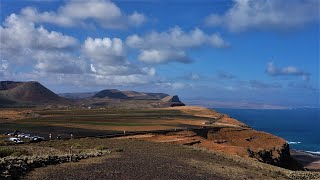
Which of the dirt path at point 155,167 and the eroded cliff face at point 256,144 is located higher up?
the dirt path at point 155,167

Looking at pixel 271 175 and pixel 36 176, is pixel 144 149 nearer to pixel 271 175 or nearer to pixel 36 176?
pixel 271 175

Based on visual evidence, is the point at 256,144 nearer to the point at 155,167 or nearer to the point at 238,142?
the point at 238,142

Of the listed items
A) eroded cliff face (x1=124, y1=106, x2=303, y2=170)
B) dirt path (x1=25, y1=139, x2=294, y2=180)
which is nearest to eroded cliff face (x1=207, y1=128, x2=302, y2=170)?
eroded cliff face (x1=124, y1=106, x2=303, y2=170)

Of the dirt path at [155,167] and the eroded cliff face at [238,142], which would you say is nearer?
the dirt path at [155,167]

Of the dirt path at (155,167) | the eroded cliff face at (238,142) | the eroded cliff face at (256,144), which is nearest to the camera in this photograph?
the dirt path at (155,167)

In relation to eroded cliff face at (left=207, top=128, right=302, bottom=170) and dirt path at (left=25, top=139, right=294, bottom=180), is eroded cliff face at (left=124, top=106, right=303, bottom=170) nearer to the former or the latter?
eroded cliff face at (left=207, top=128, right=302, bottom=170)

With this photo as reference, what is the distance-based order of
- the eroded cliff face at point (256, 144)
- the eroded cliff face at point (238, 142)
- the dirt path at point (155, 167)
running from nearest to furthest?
the dirt path at point (155, 167)
the eroded cliff face at point (238, 142)
the eroded cliff face at point (256, 144)

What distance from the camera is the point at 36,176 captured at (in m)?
22.8

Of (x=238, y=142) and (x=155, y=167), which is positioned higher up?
(x=155, y=167)

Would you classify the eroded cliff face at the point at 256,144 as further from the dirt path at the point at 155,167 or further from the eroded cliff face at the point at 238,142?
the dirt path at the point at 155,167

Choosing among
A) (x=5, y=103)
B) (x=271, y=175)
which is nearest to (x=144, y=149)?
(x=271, y=175)

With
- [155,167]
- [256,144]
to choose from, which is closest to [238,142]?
[256,144]

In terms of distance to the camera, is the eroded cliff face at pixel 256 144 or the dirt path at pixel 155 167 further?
the eroded cliff face at pixel 256 144

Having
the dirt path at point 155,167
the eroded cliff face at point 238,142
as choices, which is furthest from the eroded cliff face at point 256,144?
the dirt path at point 155,167
